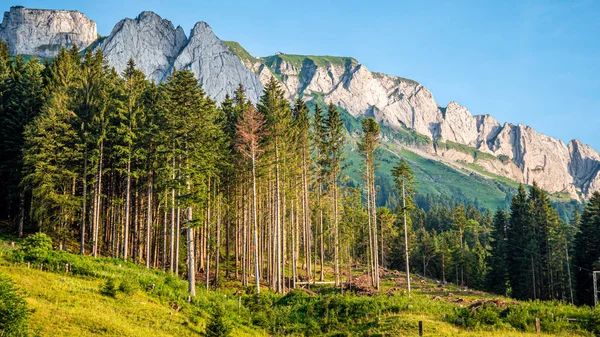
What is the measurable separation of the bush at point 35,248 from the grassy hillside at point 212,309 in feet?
0.97

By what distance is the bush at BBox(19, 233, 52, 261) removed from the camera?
72.1 ft

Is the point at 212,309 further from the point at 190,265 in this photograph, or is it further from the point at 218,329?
the point at 218,329

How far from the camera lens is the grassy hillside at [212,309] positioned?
16.7 meters

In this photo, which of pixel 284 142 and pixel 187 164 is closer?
pixel 187 164

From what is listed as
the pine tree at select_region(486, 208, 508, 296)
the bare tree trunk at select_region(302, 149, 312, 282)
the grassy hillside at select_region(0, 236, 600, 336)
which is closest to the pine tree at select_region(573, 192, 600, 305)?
the pine tree at select_region(486, 208, 508, 296)

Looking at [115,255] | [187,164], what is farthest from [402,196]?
[115,255]

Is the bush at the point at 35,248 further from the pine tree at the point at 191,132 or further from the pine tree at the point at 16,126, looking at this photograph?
the pine tree at the point at 16,126

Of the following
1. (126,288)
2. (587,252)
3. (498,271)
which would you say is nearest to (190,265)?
(126,288)

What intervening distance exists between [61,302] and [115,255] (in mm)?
21053

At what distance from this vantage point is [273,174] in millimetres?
39625

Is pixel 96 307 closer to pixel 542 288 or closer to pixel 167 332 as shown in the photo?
pixel 167 332

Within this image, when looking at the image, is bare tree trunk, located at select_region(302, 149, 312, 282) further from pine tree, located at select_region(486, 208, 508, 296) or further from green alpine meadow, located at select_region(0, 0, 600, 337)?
pine tree, located at select_region(486, 208, 508, 296)

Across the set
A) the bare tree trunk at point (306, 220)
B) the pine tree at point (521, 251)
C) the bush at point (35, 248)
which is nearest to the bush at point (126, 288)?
the bush at point (35, 248)

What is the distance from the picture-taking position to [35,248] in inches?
881
